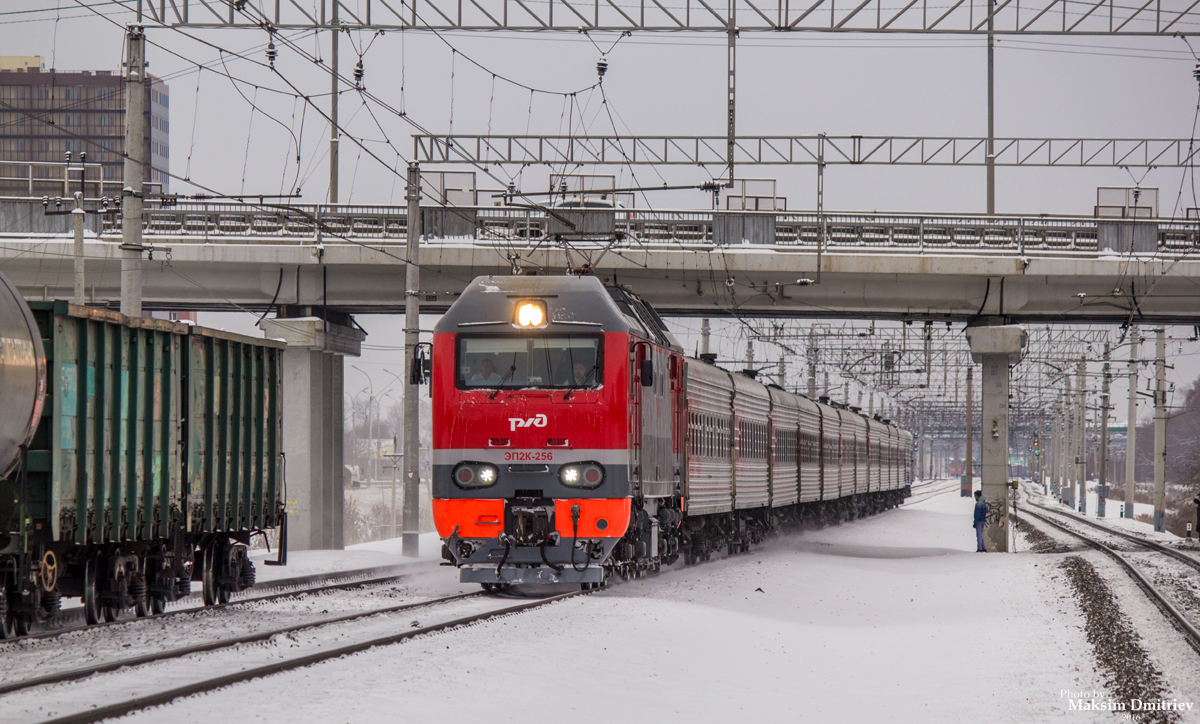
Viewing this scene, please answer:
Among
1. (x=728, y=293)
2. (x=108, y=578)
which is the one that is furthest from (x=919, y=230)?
(x=108, y=578)

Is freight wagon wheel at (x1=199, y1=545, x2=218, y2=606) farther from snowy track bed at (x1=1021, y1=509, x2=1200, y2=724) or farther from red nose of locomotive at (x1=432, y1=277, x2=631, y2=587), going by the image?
snowy track bed at (x1=1021, y1=509, x2=1200, y2=724)

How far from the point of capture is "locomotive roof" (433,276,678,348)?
690 inches

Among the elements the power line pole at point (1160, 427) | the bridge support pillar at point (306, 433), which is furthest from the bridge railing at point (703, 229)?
the power line pole at point (1160, 427)

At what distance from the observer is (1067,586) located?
23812 millimetres

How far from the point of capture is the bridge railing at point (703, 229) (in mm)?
33000

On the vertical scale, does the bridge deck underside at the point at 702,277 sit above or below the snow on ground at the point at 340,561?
above

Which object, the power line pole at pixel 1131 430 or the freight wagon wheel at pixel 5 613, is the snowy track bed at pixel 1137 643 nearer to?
the freight wagon wheel at pixel 5 613

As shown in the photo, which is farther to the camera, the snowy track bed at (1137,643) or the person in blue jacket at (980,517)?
the person in blue jacket at (980,517)

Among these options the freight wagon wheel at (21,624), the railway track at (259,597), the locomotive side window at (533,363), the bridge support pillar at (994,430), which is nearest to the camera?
the freight wagon wheel at (21,624)

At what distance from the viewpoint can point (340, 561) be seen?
27.5 meters

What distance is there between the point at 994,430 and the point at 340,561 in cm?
1670

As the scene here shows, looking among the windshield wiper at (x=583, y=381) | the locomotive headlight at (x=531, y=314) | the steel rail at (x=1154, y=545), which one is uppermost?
the locomotive headlight at (x=531, y=314)

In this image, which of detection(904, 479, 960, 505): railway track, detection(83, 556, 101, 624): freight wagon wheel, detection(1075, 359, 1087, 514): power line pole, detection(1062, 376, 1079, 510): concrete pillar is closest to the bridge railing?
detection(83, 556, 101, 624): freight wagon wheel

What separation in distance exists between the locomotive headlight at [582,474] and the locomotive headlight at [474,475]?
86 centimetres
